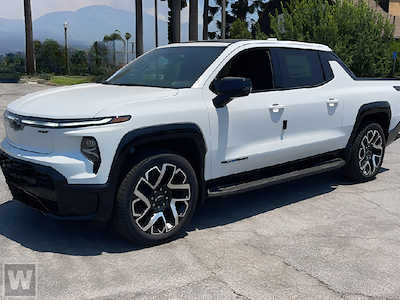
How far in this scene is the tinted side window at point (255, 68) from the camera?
507 centimetres

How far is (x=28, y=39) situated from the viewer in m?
31.8

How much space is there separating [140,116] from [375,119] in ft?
13.2

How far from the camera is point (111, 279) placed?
3609 millimetres

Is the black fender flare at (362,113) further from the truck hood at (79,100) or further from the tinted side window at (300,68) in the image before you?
the truck hood at (79,100)

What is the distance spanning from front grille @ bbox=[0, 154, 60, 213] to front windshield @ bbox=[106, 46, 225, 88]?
4.98 feet

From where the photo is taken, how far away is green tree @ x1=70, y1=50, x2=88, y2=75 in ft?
125

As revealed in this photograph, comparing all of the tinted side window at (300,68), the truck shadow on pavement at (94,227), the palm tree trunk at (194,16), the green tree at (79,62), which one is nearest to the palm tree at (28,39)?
the green tree at (79,62)

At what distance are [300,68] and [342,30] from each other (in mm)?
17515

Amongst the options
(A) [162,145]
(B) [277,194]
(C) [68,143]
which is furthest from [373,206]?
(C) [68,143]

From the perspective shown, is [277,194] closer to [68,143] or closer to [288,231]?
[288,231]

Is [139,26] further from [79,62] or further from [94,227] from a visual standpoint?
[94,227]

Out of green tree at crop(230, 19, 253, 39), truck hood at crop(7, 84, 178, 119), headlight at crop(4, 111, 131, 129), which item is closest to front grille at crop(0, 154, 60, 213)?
headlight at crop(4, 111, 131, 129)

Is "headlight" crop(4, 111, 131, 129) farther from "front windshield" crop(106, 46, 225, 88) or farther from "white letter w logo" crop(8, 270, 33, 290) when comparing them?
"white letter w logo" crop(8, 270, 33, 290)

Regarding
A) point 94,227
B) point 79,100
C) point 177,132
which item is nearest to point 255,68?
point 177,132
